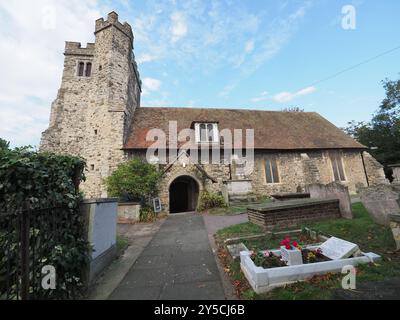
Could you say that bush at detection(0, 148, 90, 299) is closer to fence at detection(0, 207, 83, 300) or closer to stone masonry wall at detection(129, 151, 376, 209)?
fence at detection(0, 207, 83, 300)

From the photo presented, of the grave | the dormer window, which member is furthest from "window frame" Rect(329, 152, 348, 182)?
the grave

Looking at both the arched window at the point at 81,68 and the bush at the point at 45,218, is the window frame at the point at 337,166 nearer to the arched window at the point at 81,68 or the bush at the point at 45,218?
the bush at the point at 45,218

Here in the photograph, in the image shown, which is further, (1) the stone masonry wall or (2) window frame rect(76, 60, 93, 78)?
(2) window frame rect(76, 60, 93, 78)

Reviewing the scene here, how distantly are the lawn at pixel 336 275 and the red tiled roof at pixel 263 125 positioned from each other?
36.0ft

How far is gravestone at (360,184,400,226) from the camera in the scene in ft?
18.6

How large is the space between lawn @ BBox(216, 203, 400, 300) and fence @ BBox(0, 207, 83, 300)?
3257 millimetres

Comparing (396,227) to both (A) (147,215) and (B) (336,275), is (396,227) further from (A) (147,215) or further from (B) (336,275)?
(A) (147,215)

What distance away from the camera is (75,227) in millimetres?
4059

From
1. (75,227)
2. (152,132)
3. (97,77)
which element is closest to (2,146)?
(75,227)

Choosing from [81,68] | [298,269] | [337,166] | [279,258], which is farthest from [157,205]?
[337,166]

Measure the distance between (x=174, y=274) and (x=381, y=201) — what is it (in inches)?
247

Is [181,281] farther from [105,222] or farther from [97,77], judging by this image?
[97,77]

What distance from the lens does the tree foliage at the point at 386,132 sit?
24.2 m
